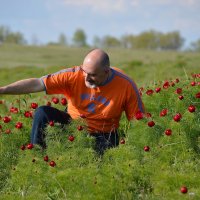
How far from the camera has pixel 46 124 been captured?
5777 millimetres

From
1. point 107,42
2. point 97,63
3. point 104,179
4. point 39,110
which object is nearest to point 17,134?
point 39,110

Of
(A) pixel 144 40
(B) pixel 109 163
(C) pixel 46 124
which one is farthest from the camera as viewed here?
(A) pixel 144 40

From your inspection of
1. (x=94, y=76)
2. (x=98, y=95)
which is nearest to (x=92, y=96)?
(x=98, y=95)

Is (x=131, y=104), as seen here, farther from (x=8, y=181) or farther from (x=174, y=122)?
(x=8, y=181)

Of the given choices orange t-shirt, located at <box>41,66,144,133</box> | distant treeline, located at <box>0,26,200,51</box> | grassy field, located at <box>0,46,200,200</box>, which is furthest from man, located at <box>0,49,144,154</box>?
distant treeline, located at <box>0,26,200,51</box>

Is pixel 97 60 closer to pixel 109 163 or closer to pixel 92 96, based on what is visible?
pixel 92 96

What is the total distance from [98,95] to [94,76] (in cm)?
33

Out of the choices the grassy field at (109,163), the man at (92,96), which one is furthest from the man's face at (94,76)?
the grassy field at (109,163)

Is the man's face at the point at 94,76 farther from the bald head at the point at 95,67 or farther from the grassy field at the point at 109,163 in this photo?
the grassy field at the point at 109,163

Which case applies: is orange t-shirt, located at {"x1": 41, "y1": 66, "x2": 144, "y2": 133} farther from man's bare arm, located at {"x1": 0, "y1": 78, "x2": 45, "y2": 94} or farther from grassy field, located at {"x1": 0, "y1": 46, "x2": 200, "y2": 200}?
grassy field, located at {"x1": 0, "y1": 46, "x2": 200, "y2": 200}

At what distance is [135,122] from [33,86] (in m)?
1.24

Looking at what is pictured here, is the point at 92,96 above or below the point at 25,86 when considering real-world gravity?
below

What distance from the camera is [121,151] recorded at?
5070mm

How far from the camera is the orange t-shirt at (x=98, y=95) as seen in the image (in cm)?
590
